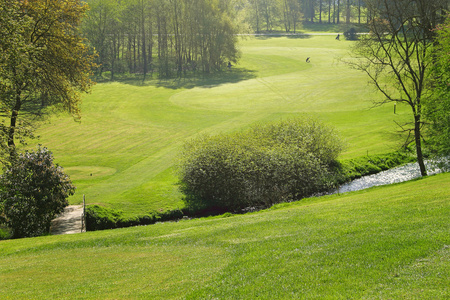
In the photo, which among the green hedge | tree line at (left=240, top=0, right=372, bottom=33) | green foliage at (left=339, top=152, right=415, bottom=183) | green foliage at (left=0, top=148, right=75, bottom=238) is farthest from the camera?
tree line at (left=240, top=0, right=372, bottom=33)

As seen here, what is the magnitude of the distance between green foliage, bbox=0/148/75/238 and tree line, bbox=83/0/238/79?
258ft

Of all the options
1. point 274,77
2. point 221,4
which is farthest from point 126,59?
point 274,77

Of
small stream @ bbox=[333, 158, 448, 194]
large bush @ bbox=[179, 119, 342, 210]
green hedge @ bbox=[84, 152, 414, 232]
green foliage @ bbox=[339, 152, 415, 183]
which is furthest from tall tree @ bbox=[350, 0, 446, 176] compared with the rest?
large bush @ bbox=[179, 119, 342, 210]

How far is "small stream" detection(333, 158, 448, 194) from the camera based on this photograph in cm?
3891

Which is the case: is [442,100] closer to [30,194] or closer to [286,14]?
[30,194]

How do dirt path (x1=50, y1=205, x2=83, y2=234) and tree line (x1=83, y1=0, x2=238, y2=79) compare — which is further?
tree line (x1=83, y1=0, x2=238, y2=79)

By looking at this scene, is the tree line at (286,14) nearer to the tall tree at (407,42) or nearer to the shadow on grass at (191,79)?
the shadow on grass at (191,79)

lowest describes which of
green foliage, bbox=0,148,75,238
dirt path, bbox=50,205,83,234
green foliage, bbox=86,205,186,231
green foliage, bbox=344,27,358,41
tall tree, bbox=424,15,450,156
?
green foliage, bbox=86,205,186,231

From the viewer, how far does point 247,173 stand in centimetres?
3666

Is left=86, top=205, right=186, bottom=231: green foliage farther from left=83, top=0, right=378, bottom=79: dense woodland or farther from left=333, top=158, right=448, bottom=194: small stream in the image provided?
left=83, top=0, right=378, bottom=79: dense woodland

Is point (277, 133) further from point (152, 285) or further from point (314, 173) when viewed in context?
point (152, 285)

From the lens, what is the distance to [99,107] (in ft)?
234

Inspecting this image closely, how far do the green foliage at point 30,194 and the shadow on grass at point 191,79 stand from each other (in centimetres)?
6263

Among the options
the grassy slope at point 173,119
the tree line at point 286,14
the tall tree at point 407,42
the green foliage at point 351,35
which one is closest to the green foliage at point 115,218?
the grassy slope at point 173,119
